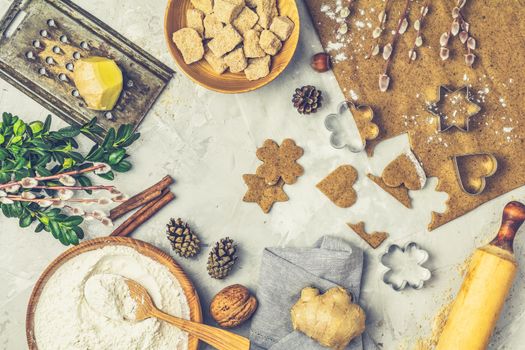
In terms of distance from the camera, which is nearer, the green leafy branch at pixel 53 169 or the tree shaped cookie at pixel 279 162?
the green leafy branch at pixel 53 169

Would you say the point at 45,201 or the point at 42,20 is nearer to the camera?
the point at 45,201

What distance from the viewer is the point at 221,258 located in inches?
53.6

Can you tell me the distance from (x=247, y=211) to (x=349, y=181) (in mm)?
263

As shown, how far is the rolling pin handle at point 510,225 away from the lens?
1332 millimetres

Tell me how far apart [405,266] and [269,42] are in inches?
25.2

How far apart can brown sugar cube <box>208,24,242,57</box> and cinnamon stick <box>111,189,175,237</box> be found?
36 cm

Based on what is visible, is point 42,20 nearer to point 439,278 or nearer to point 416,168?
point 416,168

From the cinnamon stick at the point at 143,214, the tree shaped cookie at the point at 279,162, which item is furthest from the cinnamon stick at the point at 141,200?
the tree shaped cookie at the point at 279,162

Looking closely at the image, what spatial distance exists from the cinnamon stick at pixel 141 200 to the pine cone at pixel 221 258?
0.63ft

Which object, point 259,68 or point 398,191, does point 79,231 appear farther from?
point 398,191

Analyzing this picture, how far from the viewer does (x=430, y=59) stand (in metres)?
1.41

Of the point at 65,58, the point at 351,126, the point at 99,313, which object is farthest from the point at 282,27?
the point at 99,313

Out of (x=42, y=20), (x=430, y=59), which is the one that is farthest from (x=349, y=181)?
(x=42, y=20)

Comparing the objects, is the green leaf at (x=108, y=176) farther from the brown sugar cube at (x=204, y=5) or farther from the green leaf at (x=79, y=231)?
the brown sugar cube at (x=204, y=5)
